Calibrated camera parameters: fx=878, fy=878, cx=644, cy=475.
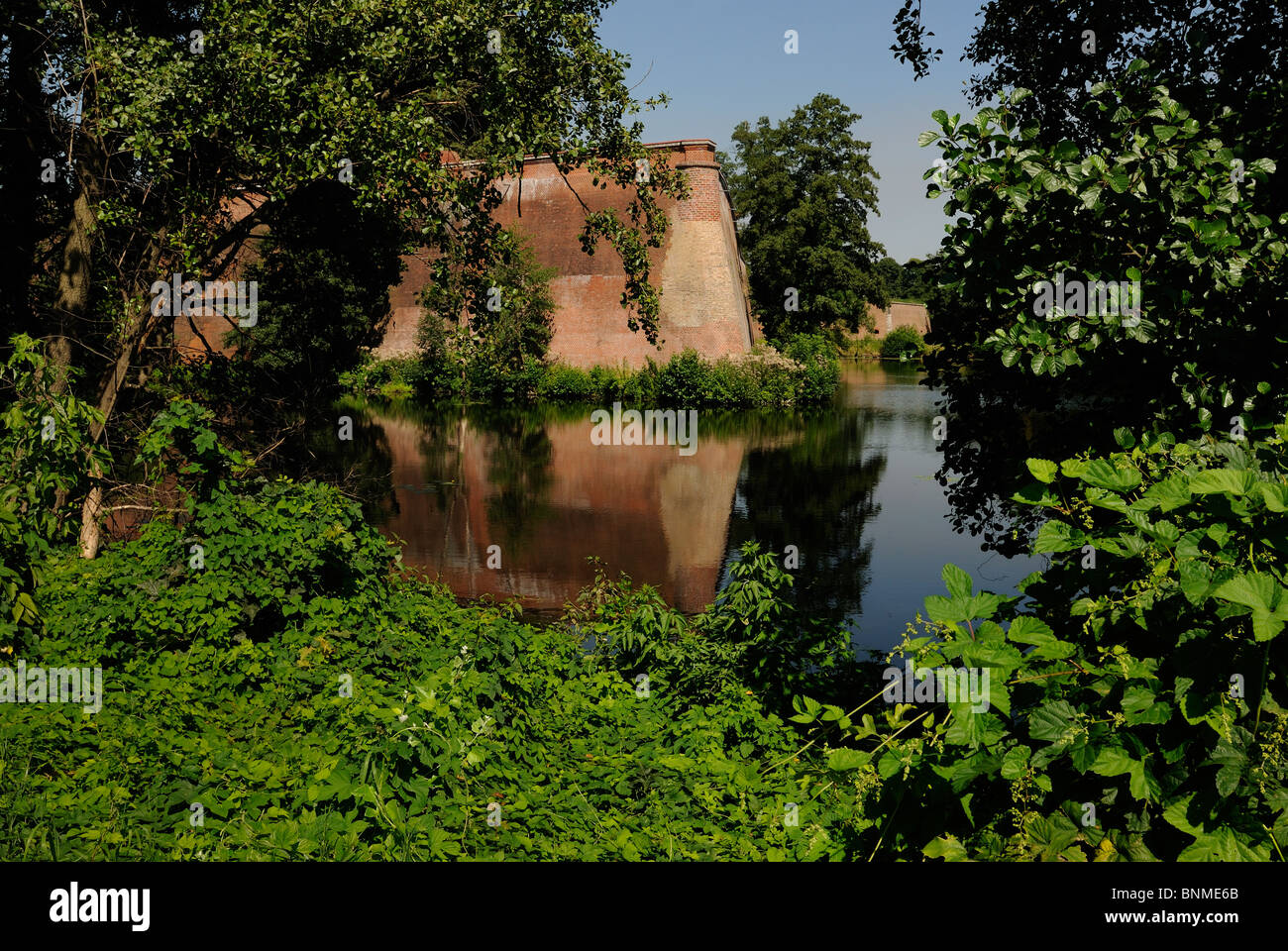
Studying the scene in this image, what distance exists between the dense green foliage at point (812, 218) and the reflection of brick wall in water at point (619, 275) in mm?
4764

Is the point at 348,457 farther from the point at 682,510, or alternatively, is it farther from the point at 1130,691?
the point at 1130,691

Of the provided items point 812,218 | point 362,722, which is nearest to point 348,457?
point 362,722

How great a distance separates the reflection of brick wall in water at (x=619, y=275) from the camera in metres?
32.8

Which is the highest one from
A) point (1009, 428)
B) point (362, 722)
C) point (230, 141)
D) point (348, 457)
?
point (230, 141)

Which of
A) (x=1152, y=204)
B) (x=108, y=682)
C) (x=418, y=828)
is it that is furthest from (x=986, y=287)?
A: (x=108, y=682)

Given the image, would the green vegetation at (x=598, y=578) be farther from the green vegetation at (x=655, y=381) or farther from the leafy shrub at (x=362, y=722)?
the green vegetation at (x=655, y=381)

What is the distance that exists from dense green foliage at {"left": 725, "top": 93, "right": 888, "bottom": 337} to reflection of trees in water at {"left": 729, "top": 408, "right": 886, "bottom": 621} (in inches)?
651

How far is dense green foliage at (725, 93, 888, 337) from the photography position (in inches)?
1543

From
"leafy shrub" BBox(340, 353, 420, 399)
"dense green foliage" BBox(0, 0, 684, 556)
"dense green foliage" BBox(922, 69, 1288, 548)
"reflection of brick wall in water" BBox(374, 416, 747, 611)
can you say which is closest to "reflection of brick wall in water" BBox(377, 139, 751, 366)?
"leafy shrub" BBox(340, 353, 420, 399)

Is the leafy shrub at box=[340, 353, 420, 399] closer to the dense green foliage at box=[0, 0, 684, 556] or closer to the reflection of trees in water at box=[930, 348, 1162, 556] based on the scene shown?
the dense green foliage at box=[0, 0, 684, 556]

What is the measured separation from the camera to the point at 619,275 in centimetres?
3428

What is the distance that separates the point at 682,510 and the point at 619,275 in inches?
796

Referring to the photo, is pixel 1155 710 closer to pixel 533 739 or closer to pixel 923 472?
pixel 533 739
